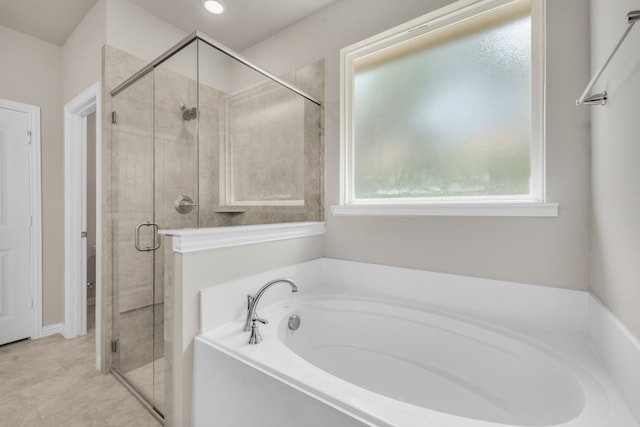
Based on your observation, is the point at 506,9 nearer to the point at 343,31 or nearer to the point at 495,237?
the point at 343,31

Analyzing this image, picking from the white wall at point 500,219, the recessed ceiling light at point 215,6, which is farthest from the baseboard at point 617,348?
the recessed ceiling light at point 215,6

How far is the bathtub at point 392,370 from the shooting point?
82cm

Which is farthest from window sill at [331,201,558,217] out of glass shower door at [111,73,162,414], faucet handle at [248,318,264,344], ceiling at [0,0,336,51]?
ceiling at [0,0,336,51]

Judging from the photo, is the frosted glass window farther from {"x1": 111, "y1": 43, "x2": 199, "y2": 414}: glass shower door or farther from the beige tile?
the beige tile

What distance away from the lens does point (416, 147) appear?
5.86 ft

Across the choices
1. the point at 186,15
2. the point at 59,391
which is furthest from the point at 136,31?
the point at 59,391

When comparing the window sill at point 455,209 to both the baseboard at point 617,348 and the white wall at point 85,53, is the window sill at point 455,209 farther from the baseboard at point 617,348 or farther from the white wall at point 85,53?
the white wall at point 85,53

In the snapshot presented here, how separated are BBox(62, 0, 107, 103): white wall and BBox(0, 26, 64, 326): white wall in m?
0.10

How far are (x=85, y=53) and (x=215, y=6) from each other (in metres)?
1.08

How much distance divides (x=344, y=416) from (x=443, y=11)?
2019mm

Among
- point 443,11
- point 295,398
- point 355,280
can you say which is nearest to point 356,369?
point 355,280

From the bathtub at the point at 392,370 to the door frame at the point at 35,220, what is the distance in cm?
230

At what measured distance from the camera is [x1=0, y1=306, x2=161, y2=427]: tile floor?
148 cm

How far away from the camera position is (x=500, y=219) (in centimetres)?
144
